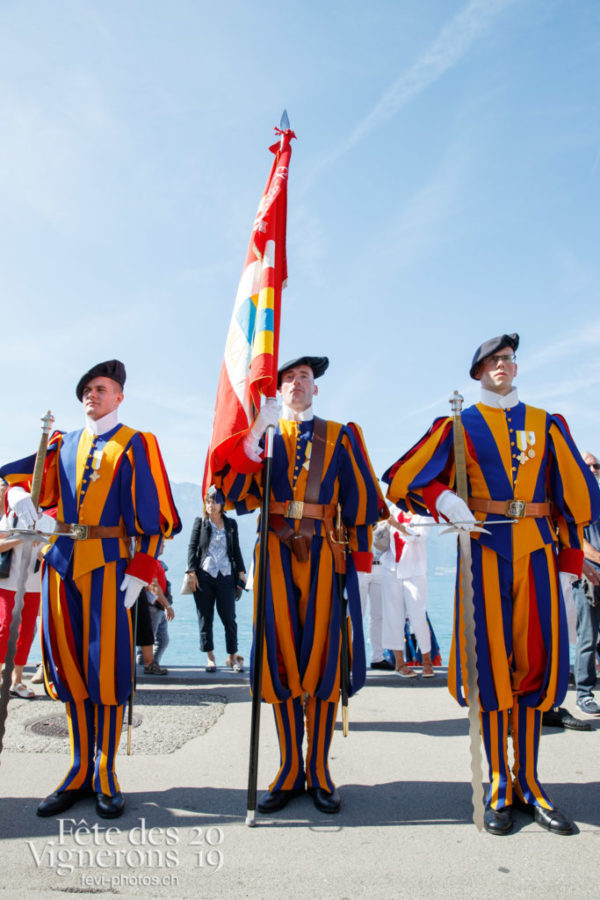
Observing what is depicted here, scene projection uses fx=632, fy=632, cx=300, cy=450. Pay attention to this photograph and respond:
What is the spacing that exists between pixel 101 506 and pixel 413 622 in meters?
3.96

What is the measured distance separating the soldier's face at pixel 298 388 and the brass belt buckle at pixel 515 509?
1192 mm

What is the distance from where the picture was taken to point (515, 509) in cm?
295

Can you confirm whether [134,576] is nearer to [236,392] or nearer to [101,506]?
[101,506]

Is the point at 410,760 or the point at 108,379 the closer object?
the point at 108,379

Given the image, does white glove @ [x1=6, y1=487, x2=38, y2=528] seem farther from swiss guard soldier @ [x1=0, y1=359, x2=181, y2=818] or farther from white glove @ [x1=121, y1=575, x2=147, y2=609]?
white glove @ [x1=121, y1=575, x2=147, y2=609]

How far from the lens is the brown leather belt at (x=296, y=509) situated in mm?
3166

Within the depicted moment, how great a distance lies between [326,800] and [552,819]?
0.98m

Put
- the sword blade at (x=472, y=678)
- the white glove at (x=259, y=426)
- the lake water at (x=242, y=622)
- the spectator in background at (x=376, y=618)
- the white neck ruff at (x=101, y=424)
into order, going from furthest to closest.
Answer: the lake water at (x=242, y=622) → the spectator in background at (x=376, y=618) → the white neck ruff at (x=101, y=424) → the white glove at (x=259, y=426) → the sword blade at (x=472, y=678)

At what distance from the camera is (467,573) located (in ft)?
8.95

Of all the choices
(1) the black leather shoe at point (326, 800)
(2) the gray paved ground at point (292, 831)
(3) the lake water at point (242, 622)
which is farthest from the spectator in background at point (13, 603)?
(1) the black leather shoe at point (326, 800)

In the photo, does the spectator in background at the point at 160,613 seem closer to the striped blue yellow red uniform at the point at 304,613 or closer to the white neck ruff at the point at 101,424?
the white neck ruff at the point at 101,424

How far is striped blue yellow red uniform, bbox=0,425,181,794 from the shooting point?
300 centimetres

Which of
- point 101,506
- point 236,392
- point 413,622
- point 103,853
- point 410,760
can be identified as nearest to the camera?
point 103,853

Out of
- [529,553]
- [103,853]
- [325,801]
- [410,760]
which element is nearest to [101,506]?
[103,853]
